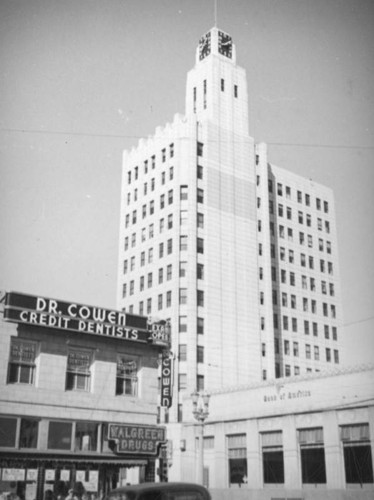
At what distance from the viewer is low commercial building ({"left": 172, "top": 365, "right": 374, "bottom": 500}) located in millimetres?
41156

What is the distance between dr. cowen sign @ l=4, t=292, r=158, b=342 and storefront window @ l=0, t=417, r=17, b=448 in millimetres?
4569

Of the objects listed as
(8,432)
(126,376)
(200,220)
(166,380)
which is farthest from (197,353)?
(8,432)

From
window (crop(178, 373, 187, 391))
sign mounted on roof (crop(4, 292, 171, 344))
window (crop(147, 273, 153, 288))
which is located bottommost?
sign mounted on roof (crop(4, 292, 171, 344))

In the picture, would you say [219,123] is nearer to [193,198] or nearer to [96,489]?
[193,198]

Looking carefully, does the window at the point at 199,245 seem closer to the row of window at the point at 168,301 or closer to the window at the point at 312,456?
the row of window at the point at 168,301

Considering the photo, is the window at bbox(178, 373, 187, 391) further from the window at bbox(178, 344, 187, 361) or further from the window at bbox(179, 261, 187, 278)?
the window at bbox(179, 261, 187, 278)

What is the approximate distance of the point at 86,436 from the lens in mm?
29641

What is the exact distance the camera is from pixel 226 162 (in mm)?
78312

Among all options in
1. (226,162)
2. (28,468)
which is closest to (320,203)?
(226,162)

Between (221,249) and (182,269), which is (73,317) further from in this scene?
(221,249)

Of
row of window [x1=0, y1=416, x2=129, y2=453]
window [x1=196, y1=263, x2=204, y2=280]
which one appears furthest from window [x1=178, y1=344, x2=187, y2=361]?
row of window [x1=0, y1=416, x2=129, y2=453]

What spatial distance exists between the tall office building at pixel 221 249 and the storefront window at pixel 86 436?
1402 inches

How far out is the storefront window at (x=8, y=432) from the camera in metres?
27.3

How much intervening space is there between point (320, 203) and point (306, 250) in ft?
30.7
